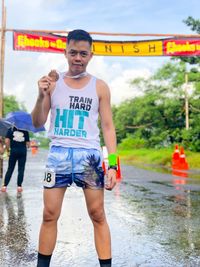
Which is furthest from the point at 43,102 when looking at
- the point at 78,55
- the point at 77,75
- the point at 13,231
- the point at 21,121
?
the point at 21,121

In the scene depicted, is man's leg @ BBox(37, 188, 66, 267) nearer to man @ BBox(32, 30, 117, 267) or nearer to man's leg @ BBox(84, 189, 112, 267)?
man @ BBox(32, 30, 117, 267)

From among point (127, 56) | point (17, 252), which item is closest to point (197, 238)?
point (17, 252)

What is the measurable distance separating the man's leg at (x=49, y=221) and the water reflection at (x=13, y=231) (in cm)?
62

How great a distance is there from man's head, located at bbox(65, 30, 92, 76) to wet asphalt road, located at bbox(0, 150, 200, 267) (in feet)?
5.85

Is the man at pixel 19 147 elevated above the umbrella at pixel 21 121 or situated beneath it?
situated beneath

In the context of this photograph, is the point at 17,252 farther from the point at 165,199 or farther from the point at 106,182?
the point at 165,199

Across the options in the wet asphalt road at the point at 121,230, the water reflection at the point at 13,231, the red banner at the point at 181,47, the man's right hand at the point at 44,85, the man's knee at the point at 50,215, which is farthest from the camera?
the red banner at the point at 181,47

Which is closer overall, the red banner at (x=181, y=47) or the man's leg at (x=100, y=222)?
the man's leg at (x=100, y=222)

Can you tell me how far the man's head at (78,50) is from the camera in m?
3.97

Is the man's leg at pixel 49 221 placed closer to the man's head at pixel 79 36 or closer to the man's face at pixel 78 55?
the man's face at pixel 78 55

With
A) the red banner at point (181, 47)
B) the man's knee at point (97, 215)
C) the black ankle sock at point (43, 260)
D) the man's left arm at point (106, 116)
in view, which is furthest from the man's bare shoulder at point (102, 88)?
the red banner at point (181, 47)

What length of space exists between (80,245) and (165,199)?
4.24 meters

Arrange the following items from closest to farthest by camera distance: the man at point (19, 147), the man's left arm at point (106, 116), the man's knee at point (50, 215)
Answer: the man's knee at point (50, 215) → the man's left arm at point (106, 116) → the man at point (19, 147)

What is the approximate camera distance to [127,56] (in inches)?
559
